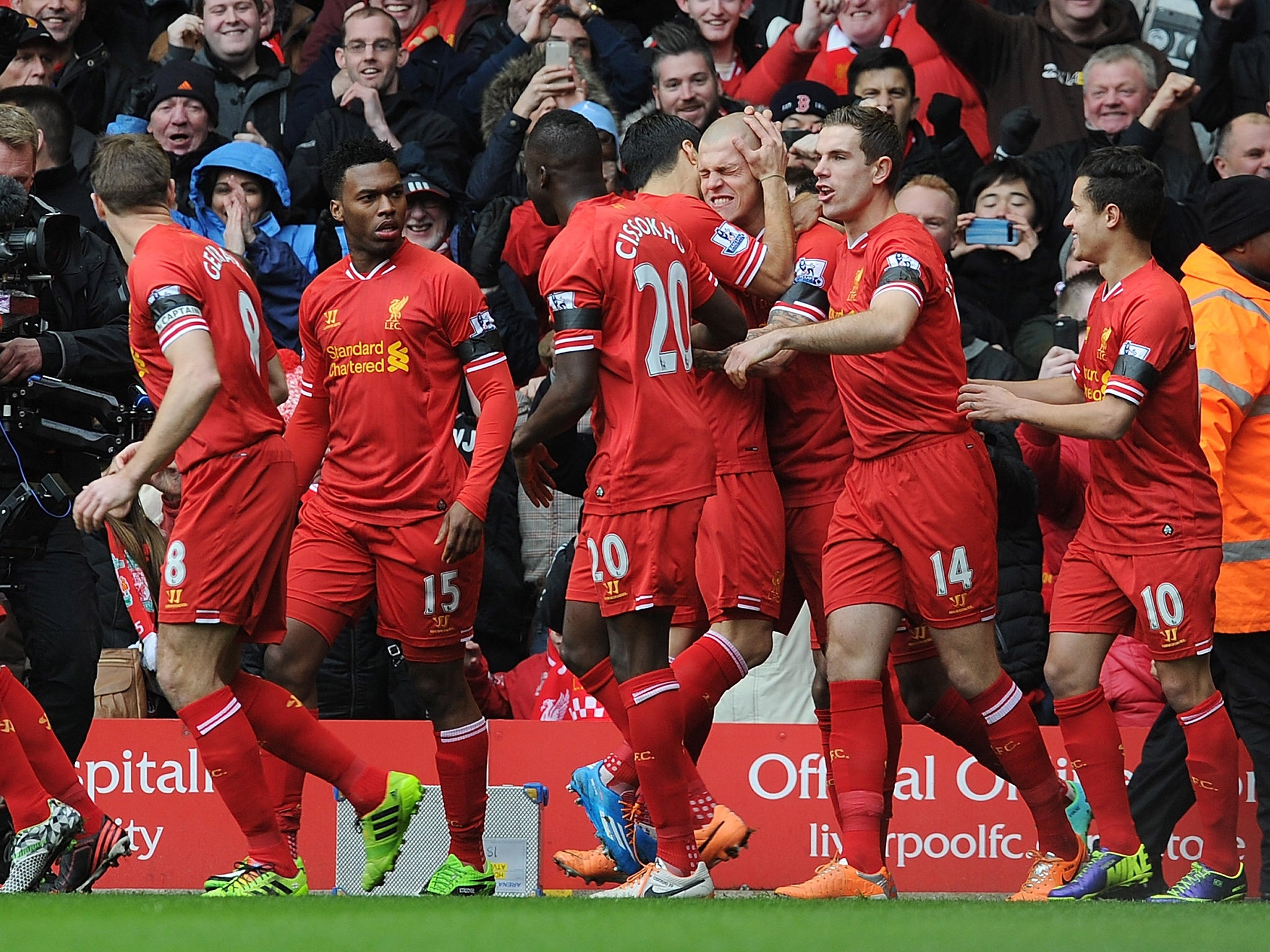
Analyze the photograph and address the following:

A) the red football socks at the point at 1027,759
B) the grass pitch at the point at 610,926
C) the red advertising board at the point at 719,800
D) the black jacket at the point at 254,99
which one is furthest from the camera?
the black jacket at the point at 254,99

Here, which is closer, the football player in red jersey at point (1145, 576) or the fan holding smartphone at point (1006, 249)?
the football player in red jersey at point (1145, 576)

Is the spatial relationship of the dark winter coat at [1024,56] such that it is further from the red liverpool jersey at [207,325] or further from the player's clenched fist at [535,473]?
the red liverpool jersey at [207,325]

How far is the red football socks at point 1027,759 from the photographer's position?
20.2 feet

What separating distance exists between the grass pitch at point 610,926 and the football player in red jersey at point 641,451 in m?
0.78

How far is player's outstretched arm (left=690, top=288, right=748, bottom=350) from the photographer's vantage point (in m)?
6.41

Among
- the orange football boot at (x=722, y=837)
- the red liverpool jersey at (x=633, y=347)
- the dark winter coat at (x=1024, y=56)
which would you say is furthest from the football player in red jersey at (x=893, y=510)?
the dark winter coat at (x=1024, y=56)

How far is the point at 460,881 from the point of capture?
21.5 ft

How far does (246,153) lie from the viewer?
966 centimetres

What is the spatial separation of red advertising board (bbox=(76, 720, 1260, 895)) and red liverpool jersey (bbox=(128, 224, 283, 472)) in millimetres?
1982

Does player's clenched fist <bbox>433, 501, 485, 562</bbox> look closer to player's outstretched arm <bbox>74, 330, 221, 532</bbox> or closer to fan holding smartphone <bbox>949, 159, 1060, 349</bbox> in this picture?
player's outstretched arm <bbox>74, 330, 221, 532</bbox>

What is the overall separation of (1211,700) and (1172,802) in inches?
34.0

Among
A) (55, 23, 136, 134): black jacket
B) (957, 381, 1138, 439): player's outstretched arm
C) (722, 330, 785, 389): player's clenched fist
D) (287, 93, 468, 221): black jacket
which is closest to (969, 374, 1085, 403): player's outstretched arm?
(957, 381, 1138, 439): player's outstretched arm

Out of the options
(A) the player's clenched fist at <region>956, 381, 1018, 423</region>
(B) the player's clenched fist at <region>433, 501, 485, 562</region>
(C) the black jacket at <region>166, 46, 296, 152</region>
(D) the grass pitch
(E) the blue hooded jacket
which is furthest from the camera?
(C) the black jacket at <region>166, 46, 296, 152</region>

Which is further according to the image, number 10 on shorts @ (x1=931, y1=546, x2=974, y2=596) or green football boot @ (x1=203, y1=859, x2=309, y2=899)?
number 10 on shorts @ (x1=931, y1=546, x2=974, y2=596)
